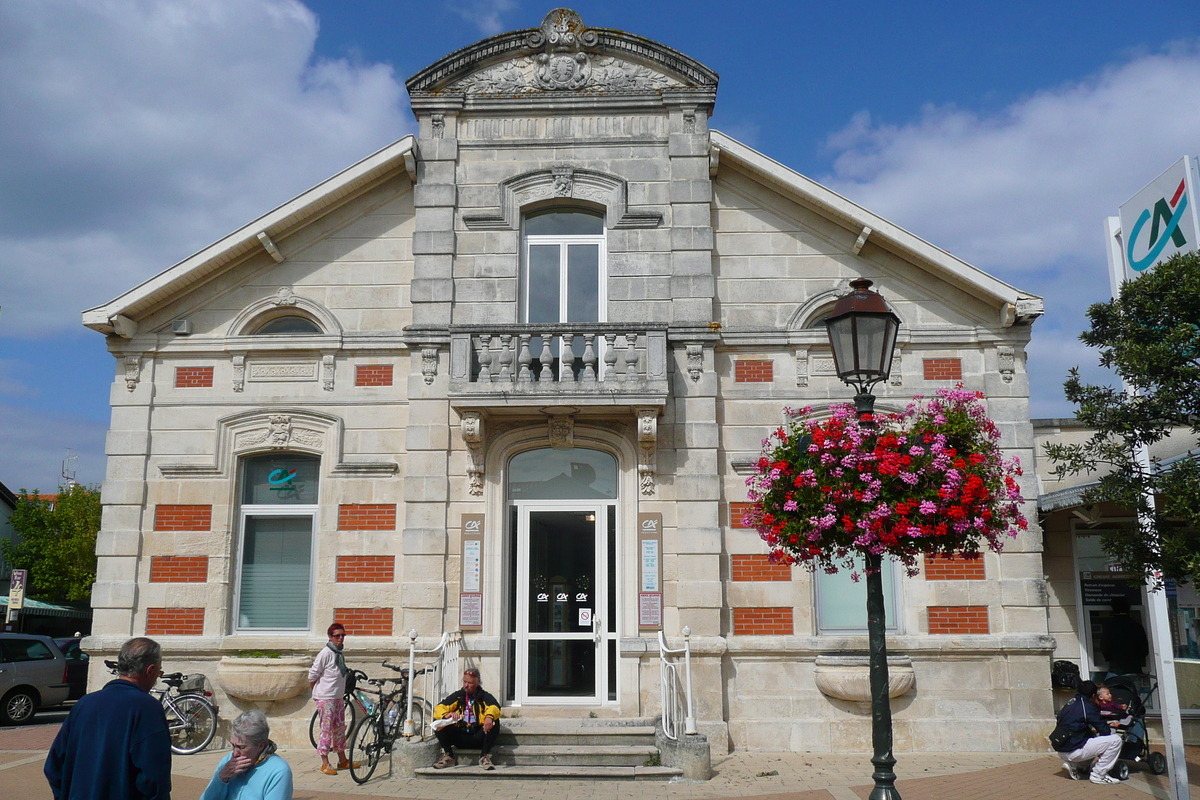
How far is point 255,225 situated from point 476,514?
14.5 ft

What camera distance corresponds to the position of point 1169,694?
7.95 m

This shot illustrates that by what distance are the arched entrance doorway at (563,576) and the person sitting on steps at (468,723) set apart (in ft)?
3.74

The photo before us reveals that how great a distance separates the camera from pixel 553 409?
1095 cm

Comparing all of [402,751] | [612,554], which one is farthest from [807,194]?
[402,751]

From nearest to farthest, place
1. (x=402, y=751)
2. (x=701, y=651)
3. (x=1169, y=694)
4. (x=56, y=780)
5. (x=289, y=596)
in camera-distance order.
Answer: (x=56, y=780) < (x=1169, y=694) < (x=402, y=751) < (x=701, y=651) < (x=289, y=596)

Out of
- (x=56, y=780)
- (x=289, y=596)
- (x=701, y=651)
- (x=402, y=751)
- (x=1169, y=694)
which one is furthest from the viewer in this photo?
(x=289, y=596)

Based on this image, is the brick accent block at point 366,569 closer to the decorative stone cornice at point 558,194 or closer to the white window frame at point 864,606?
the decorative stone cornice at point 558,194

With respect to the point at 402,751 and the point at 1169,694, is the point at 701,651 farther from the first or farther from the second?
the point at 1169,694

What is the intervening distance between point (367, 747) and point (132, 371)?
548 cm

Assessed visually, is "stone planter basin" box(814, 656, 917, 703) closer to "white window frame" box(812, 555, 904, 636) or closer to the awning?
"white window frame" box(812, 555, 904, 636)

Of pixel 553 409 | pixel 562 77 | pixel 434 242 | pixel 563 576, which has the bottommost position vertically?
pixel 563 576

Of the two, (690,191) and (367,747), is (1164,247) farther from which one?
(367,747)

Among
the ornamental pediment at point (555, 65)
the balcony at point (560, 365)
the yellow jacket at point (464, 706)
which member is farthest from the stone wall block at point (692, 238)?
the yellow jacket at point (464, 706)

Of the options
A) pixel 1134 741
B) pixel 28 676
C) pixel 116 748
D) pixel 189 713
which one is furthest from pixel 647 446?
pixel 28 676
